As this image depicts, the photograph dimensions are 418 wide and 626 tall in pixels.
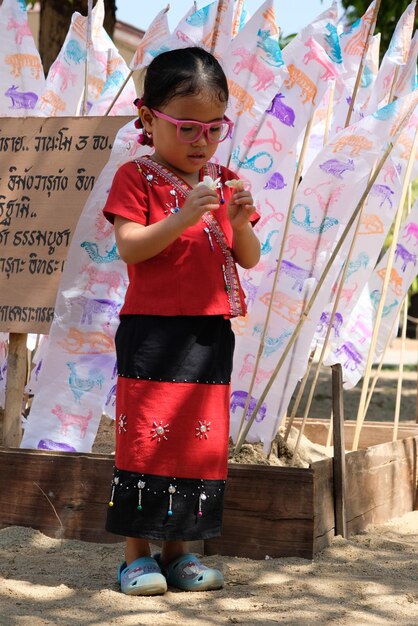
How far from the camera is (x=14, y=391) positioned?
302 cm

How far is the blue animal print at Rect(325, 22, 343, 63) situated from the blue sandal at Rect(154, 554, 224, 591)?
1.45 metres

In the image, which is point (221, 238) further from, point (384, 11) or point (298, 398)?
point (384, 11)

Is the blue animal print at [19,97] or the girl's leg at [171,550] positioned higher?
the blue animal print at [19,97]

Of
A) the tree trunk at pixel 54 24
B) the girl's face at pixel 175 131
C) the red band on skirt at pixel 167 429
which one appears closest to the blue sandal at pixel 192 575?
the red band on skirt at pixel 167 429

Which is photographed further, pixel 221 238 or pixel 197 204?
pixel 221 238

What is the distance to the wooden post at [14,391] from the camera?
301 centimetres

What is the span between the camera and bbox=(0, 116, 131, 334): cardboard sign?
299cm

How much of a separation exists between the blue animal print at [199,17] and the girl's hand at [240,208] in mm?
1398

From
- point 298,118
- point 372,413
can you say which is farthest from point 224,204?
point 372,413

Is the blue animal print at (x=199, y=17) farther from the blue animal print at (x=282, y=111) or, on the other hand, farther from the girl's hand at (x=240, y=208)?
the girl's hand at (x=240, y=208)

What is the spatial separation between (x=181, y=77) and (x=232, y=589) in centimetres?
122

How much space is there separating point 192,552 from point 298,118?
4.24 feet

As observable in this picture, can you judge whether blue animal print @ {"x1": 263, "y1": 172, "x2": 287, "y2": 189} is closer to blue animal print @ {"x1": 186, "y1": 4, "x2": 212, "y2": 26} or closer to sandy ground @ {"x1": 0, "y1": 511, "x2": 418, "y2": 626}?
blue animal print @ {"x1": 186, "y1": 4, "x2": 212, "y2": 26}

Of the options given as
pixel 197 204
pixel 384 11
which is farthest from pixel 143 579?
pixel 384 11
